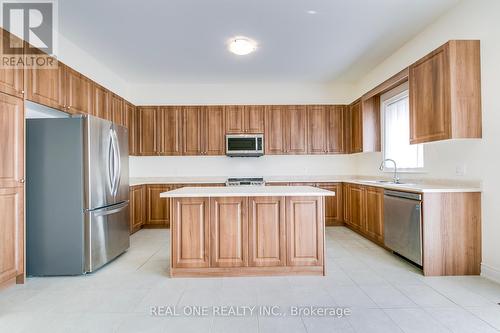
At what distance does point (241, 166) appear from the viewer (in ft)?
19.1

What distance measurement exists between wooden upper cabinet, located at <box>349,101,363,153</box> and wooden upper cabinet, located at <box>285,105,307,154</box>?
913 mm

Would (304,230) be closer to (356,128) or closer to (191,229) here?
(191,229)

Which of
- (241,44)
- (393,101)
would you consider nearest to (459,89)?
(393,101)

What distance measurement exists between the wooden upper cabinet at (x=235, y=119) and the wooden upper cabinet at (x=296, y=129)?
90cm

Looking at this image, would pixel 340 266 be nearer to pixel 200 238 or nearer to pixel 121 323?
pixel 200 238

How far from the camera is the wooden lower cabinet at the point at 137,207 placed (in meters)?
4.76

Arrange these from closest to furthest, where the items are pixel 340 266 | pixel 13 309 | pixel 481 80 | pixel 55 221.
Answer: pixel 13 309, pixel 481 80, pixel 55 221, pixel 340 266

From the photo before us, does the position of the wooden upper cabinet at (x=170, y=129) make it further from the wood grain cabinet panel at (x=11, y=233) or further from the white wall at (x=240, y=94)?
the wood grain cabinet panel at (x=11, y=233)

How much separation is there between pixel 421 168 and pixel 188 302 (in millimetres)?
3297

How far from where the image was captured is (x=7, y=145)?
261 cm

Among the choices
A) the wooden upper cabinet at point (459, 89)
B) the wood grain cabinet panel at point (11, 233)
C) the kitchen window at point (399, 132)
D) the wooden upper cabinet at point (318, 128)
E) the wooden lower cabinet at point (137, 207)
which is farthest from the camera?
the wooden upper cabinet at point (318, 128)

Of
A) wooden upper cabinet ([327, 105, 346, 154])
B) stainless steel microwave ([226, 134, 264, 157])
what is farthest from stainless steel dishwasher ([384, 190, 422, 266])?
stainless steel microwave ([226, 134, 264, 157])

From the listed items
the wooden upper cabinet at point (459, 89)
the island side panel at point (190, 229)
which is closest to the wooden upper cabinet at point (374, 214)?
the wooden upper cabinet at point (459, 89)

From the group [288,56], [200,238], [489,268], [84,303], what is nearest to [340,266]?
[489,268]
